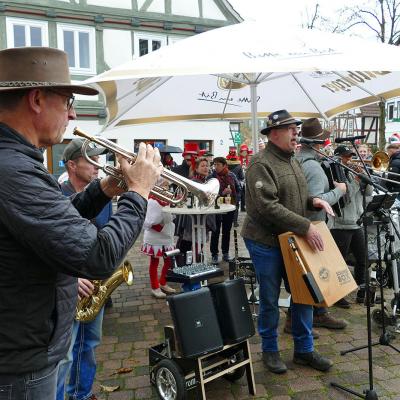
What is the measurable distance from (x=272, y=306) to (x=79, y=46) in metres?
16.6

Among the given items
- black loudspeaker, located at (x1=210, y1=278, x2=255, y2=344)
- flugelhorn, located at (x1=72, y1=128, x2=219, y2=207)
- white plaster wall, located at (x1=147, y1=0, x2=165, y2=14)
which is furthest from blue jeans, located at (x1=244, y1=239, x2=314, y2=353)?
white plaster wall, located at (x1=147, y1=0, x2=165, y2=14)

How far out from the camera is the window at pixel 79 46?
16969 millimetres

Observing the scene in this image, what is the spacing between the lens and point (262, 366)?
3.60 meters

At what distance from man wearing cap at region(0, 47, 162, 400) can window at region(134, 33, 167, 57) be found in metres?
17.7

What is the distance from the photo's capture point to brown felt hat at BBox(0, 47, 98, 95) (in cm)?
147

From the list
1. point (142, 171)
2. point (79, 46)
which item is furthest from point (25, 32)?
point (142, 171)

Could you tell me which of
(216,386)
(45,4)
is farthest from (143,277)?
(45,4)

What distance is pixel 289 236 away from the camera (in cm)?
328

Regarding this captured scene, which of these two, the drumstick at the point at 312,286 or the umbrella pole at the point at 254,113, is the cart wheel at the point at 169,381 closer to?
the drumstick at the point at 312,286

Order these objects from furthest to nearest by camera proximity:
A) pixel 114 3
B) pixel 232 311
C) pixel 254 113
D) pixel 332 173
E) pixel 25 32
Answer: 1. pixel 114 3
2. pixel 25 32
3. pixel 254 113
4. pixel 332 173
5. pixel 232 311

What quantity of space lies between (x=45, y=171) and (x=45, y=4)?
1760cm

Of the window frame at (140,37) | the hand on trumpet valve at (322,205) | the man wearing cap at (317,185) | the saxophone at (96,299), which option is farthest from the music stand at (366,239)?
the window frame at (140,37)

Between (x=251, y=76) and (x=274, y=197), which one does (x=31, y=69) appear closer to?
(x=274, y=197)

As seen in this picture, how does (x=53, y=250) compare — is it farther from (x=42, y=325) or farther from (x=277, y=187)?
(x=277, y=187)
